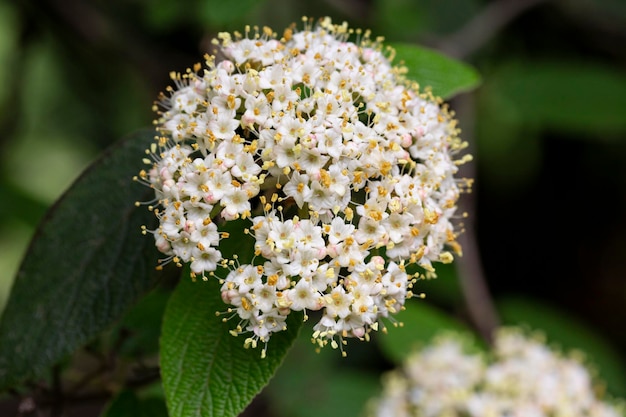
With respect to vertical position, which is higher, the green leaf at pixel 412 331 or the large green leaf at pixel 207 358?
the green leaf at pixel 412 331

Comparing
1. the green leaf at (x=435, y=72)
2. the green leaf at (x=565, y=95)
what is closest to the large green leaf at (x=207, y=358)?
the green leaf at (x=435, y=72)

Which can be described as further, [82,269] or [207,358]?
[82,269]

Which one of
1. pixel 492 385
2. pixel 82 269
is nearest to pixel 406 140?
pixel 82 269

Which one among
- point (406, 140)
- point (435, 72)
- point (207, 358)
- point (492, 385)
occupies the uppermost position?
point (435, 72)

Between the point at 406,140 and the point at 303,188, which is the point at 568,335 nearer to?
the point at 406,140

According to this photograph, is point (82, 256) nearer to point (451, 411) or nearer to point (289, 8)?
point (451, 411)

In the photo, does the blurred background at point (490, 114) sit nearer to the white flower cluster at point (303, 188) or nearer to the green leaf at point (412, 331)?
the green leaf at point (412, 331)

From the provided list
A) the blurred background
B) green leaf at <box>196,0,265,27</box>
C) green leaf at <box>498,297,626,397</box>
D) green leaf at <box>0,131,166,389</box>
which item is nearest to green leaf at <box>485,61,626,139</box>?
the blurred background
